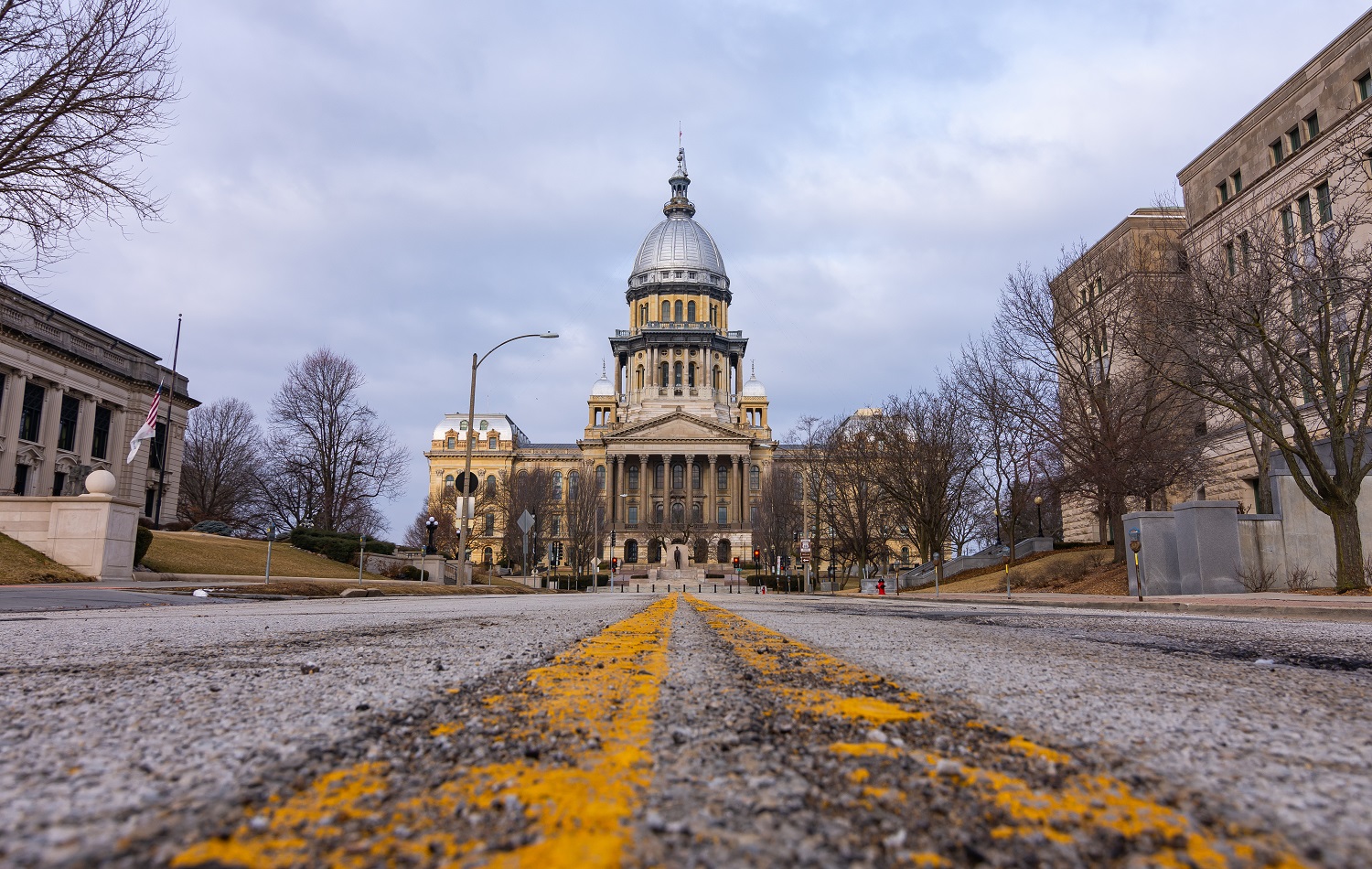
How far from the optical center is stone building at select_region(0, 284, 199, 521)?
4441cm

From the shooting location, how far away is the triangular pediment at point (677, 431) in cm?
9988

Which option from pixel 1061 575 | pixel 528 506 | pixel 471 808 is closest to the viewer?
pixel 471 808

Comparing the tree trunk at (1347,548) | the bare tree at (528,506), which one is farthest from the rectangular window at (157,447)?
the tree trunk at (1347,548)

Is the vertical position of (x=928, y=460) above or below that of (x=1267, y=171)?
below

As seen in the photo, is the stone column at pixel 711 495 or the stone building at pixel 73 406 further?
the stone column at pixel 711 495

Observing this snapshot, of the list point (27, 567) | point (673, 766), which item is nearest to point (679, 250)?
point (27, 567)

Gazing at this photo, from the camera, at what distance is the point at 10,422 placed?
145 feet

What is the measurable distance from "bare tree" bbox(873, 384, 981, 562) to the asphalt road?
35891 mm

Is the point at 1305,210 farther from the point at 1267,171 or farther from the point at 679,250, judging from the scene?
the point at 679,250

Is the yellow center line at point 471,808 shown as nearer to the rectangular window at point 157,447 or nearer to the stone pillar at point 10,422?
the stone pillar at point 10,422

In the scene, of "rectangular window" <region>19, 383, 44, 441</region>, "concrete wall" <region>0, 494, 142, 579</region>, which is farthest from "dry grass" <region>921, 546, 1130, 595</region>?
"rectangular window" <region>19, 383, 44, 441</region>

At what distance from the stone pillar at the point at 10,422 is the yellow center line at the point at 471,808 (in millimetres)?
52849

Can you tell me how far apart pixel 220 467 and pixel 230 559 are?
129ft

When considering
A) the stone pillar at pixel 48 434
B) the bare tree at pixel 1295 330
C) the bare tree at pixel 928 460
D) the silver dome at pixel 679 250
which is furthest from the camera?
the silver dome at pixel 679 250
